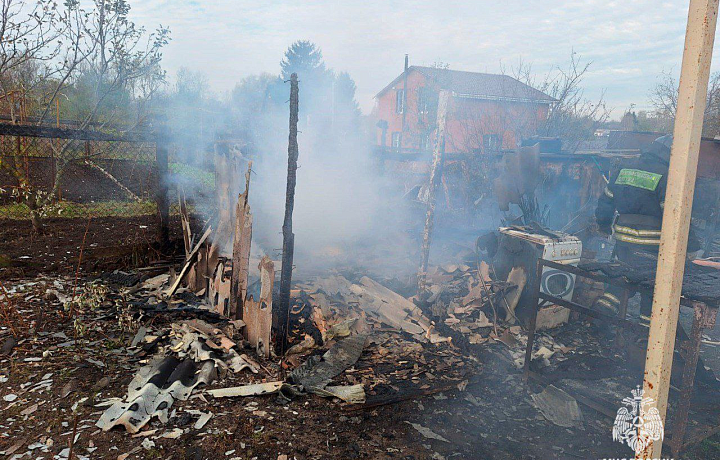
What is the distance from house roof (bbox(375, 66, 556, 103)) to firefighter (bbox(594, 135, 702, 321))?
29.6 feet

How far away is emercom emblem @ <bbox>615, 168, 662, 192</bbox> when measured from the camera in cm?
555

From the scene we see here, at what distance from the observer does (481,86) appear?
2600cm

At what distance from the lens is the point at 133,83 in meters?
10.5

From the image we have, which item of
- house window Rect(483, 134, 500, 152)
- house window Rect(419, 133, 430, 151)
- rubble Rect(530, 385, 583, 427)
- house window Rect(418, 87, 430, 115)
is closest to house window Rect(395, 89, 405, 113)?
house window Rect(418, 87, 430, 115)

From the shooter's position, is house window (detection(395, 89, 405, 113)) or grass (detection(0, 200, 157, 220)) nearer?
grass (detection(0, 200, 157, 220))

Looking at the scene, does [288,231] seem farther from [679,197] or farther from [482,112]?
[482,112]

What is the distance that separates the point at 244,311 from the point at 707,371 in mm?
5330

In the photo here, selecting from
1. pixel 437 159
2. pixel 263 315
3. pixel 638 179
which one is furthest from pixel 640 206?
pixel 263 315

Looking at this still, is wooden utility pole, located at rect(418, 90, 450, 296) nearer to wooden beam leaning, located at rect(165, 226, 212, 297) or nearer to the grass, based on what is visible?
wooden beam leaning, located at rect(165, 226, 212, 297)

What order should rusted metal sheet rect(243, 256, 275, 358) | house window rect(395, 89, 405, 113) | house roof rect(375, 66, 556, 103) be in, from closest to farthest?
1. rusted metal sheet rect(243, 256, 275, 358)
2. house roof rect(375, 66, 556, 103)
3. house window rect(395, 89, 405, 113)

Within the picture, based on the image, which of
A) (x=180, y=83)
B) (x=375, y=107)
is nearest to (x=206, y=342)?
(x=180, y=83)

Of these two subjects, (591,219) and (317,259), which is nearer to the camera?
(317,259)

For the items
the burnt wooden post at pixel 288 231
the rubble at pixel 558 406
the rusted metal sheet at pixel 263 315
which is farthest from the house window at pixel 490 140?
the rusted metal sheet at pixel 263 315

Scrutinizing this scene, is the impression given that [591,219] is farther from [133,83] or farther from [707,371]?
[133,83]
